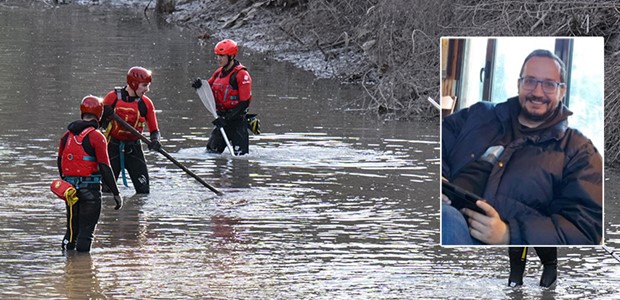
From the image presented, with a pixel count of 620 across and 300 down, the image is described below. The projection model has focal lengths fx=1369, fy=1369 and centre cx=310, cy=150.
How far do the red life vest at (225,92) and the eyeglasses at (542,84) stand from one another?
321 inches

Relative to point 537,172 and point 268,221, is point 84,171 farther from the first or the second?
point 537,172

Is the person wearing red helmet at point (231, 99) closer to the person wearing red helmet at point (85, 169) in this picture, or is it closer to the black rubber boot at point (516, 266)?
the person wearing red helmet at point (85, 169)

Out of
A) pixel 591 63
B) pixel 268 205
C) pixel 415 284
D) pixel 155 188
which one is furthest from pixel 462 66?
pixel 155 188

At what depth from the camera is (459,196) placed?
33.3 feet

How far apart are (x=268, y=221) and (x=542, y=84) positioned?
421 centimetres

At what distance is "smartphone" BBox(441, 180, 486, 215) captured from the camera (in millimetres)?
10133

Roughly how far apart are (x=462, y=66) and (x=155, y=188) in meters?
6.08

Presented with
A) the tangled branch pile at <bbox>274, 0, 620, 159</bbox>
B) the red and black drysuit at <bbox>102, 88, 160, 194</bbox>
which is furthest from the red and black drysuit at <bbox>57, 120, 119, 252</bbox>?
the tangled branch pile at <bbox>274, 0, 620, 159</bbox>

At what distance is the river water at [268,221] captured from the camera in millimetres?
11031

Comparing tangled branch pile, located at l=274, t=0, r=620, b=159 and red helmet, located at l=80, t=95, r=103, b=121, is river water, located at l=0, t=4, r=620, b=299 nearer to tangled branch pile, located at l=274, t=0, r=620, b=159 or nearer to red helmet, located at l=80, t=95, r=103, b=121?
tangled branch pile, located at l=274, t=0, r=620, b=159

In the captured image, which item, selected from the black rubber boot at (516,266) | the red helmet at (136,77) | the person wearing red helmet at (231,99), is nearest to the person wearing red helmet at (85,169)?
the red helmet at (136,77)

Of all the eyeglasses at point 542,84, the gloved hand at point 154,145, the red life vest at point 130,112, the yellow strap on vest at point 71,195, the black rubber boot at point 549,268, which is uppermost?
the eyeglasses at point 542,84

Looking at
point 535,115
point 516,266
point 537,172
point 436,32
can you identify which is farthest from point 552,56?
point 436,32

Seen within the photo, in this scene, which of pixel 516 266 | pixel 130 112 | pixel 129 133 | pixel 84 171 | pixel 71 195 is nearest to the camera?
pixel 516 266
